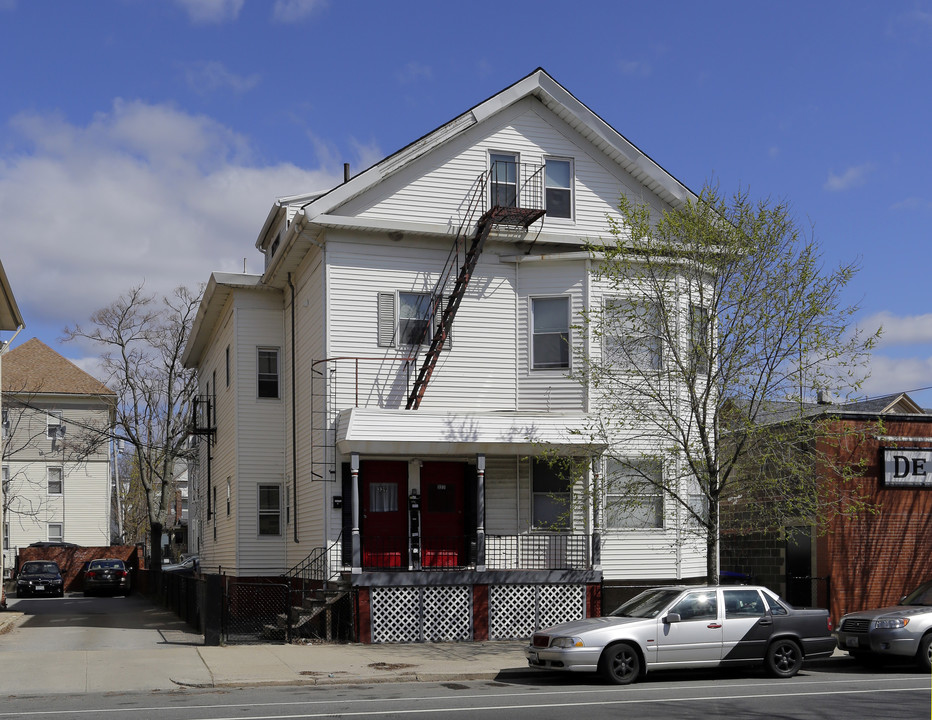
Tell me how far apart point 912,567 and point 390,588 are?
465 inches

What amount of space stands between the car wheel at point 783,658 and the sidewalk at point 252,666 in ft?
9.17

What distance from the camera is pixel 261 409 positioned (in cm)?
2664

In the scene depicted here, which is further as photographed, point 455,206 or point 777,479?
point 455,206

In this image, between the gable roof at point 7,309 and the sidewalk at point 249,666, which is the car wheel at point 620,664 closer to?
the sidewalk at point 249,666

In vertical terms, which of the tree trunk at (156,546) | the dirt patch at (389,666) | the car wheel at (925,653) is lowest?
the tree trunk at (156,546)

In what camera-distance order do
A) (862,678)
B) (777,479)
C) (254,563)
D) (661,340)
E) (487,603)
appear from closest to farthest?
(862,678) → (777,479) → (661,340) → (487,603) → (254,563)

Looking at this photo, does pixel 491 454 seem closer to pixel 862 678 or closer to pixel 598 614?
pixel 598 614

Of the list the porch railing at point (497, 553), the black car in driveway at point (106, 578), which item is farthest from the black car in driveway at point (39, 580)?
the porch railing at point (497, 553)

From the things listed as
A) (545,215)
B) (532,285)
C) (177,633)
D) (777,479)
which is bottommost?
(177,633)

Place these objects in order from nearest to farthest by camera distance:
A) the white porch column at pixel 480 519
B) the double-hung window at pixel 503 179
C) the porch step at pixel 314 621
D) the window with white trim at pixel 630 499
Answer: the porch step at pixel 314 621
the white porch column at pixel 480 519
the window with white trim at pixel 630 499
the double-hung window at pixel 503 179

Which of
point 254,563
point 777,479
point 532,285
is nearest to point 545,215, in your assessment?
point 532,285

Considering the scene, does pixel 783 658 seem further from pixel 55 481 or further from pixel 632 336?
pixel 55 481

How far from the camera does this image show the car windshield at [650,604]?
1594 centimetres

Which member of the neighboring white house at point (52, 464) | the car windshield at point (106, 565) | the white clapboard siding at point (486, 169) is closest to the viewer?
the white clapboard siding at point (486, 169)
